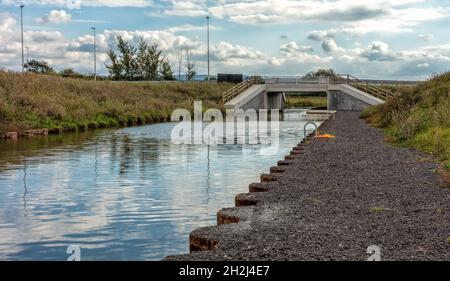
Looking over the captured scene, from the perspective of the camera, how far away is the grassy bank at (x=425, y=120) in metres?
21.5

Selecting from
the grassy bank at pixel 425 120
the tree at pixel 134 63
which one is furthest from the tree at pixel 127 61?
the grassy bank at pixel 425 120

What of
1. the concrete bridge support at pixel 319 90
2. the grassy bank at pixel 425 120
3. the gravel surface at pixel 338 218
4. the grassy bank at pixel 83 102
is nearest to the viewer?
the gravel surface at pixel 338 218

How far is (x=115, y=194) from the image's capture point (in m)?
15.7

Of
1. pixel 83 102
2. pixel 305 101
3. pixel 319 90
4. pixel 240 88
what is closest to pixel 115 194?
pixel 83 102

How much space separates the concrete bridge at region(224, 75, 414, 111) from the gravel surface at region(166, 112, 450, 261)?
163 feet

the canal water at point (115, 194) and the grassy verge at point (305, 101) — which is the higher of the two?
the grassy verge at point (305, 101)

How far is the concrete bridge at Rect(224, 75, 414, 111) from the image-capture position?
2640 inches

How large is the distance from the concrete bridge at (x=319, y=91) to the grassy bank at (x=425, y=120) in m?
23.4

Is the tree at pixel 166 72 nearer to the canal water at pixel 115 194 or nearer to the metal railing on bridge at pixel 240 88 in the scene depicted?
the metal railing on bridge at pixel 240 88

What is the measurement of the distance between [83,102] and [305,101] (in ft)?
219

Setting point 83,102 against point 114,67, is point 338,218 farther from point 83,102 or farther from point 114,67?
point 114,67

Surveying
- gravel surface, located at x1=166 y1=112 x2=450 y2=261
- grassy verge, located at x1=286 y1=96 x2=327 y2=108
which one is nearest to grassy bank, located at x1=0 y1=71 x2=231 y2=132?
gravel surface, located at x1=166 y1=112 x2=450 y2=261
